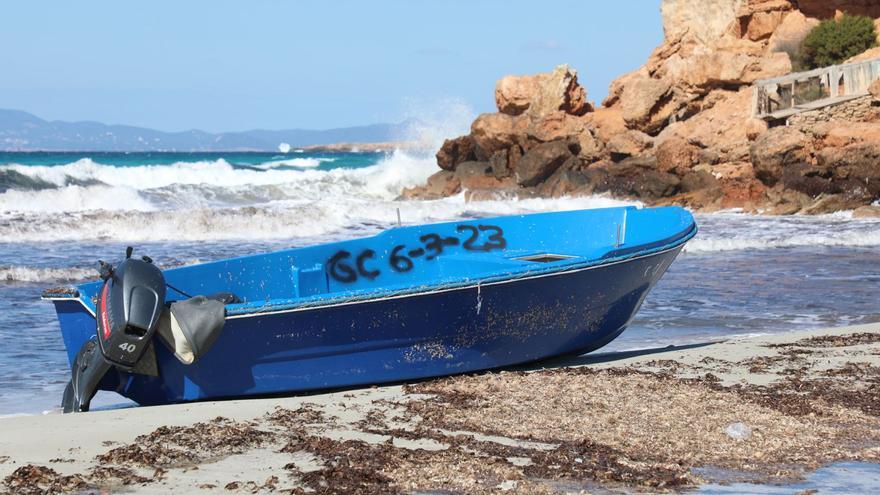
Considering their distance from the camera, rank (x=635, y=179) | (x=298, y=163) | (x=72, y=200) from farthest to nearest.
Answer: (x=298, y=163) < (x=72, y=200) < (x=635, y=179)

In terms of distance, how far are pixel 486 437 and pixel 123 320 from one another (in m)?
2.30

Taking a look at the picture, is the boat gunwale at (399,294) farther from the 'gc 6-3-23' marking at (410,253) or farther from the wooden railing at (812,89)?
the wooden railing at (812,89)

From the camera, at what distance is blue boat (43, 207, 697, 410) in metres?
7.02

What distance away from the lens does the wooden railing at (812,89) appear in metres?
26.2

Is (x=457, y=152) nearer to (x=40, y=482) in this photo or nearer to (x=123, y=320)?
(x=123, y=320)

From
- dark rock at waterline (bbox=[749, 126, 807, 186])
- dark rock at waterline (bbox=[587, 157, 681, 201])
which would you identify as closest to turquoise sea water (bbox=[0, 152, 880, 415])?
Result: dark rock at waterline (bbox=[587, 157, 681, 201])

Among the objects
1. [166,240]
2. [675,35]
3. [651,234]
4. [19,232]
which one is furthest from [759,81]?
[651,234]

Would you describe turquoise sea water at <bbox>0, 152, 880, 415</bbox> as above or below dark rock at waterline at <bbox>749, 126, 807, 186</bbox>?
below

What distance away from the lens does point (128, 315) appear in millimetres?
6609

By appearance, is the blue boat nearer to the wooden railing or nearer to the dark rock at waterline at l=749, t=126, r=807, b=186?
the dark rock at waterline at l=749, t=126, r=807, b=186

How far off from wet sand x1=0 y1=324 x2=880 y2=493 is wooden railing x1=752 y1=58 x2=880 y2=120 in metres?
20.0

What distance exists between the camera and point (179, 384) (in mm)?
7047

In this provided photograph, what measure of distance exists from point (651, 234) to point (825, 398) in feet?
10.3

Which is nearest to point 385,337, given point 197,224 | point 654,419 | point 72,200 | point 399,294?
point 399,294
